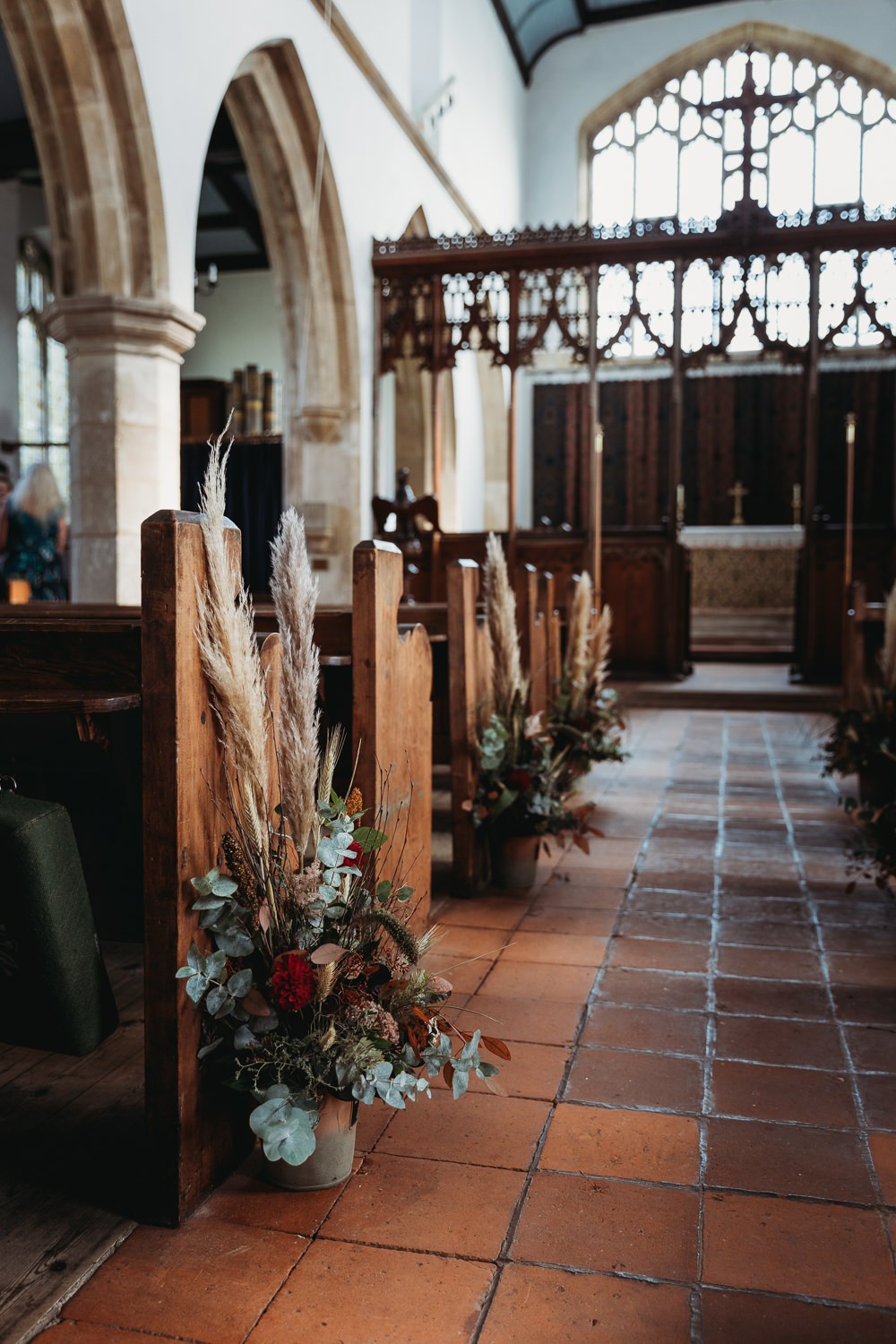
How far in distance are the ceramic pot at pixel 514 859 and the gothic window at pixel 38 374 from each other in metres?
9.37

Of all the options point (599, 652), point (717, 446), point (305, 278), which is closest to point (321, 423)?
point (305, 278)

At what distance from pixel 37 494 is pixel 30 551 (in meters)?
0.31

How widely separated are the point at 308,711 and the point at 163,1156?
2.24ft

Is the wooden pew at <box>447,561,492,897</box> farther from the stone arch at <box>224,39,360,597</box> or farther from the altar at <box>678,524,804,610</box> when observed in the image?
the altar at <box>678,524,804,610</box>

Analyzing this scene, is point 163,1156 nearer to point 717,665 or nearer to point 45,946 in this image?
point 45,946

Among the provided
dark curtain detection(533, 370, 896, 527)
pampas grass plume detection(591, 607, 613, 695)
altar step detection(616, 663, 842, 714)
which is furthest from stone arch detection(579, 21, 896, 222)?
pampas grass plume detection(591, 607, 613, 695)

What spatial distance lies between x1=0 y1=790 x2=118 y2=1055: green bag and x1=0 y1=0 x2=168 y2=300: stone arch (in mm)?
4441

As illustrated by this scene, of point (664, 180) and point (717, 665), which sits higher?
point (664, 180)

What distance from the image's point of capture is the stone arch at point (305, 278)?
24.3 ft

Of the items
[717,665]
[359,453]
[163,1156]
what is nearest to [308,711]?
[163,1156]

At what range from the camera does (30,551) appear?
6230 millimetres

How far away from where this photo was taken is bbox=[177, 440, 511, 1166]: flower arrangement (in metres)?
1.71

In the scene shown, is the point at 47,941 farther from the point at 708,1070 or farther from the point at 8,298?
the point at 8,298

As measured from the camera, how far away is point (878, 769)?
4.31 m
